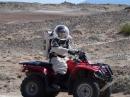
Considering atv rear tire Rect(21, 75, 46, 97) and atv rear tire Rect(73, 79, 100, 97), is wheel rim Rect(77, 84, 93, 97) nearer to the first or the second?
atv rear tire Rect(73, 79, 100, 97)

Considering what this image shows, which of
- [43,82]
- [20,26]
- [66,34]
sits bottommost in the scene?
[20,26]

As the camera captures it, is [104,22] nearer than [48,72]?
No

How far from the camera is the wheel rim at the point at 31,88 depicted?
1449 cm

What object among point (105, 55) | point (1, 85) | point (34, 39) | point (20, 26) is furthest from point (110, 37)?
point (1, 85)

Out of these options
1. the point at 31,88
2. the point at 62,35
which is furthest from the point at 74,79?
the point at 31,88

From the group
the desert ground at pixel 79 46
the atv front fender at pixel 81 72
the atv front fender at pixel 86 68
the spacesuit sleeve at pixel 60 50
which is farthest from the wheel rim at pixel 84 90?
the desert ground at pixel 79 46

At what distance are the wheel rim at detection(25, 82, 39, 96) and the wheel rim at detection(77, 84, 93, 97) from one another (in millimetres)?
1277

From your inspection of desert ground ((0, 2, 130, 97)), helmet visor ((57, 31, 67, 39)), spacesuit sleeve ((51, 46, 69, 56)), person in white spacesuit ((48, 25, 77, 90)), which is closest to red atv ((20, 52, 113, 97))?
person in white spacesuit ((48, 25, 77, 90))

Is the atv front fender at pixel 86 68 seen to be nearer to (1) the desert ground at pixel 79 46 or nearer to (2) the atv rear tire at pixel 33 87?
(2) the atv rear tire at pixel 33 87

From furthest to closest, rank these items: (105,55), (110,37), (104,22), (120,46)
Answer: (104,22)
(110,37)
(120,46)
(105,55)

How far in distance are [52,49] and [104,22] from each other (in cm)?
2390

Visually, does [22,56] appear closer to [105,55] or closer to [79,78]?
[105,55]

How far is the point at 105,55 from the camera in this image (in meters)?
24.3

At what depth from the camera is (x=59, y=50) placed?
14008 mm
